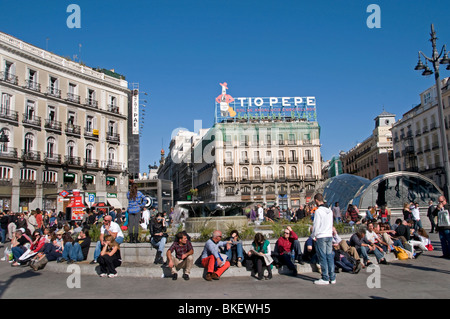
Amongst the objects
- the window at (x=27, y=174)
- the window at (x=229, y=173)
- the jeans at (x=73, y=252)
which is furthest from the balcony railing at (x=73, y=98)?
the jeans at (x=73, y=252)

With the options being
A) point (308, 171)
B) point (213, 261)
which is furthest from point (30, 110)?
point (308, 171)

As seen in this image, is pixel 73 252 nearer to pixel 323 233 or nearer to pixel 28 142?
pixel 323 233

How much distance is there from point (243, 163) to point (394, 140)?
27.2 meters

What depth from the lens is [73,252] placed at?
11.0 meters

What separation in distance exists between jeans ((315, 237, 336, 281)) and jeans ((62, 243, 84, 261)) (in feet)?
23.3

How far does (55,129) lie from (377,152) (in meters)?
58.6

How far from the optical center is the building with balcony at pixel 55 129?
3412 cm

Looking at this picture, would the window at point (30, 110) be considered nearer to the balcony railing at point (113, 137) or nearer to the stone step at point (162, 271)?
the balcony railing at point (113, 137)

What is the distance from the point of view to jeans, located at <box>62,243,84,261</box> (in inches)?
434

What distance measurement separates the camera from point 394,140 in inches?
2616

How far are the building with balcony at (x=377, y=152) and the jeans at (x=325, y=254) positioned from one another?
222 feet

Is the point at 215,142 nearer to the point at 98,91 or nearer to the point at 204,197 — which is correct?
the point at 204,197

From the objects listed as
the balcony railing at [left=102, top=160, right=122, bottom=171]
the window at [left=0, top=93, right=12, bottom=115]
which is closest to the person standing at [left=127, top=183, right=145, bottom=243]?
the window at [left=0, top=93, right=12, bottom=115]

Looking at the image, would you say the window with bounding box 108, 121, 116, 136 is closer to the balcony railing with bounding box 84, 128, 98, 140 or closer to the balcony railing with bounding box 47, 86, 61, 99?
the balcony railing with bounding box 84, 128, 98, 140
